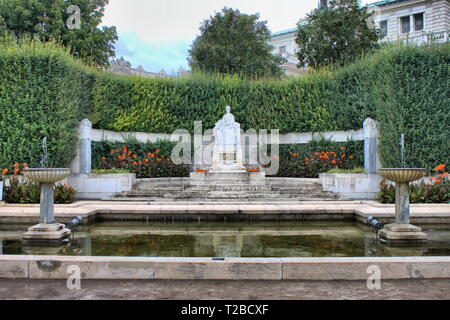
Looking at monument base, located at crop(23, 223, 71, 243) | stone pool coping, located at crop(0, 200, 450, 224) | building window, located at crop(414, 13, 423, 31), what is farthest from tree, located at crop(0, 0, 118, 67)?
building window, located at crop(414, 13, 423, 31)

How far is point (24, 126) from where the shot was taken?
41.1 feet

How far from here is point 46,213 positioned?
22.1ft

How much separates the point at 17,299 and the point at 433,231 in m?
7.52

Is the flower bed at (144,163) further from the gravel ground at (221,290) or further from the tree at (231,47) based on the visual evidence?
the tree at (231,47)

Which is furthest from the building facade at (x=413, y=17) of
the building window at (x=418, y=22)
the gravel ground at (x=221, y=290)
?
the gravel ground at (x=221, y=290)

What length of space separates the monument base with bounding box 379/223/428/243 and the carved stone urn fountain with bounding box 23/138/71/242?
19.4ft

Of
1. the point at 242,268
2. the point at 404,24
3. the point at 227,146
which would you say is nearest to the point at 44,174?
the point at 242,268

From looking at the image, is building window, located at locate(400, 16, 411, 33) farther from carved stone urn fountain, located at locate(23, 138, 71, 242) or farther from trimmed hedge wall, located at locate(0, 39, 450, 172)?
carved stone urn fountain, located at locate(23, 138, 71, 242)

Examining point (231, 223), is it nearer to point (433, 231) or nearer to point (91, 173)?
point (433, 231)

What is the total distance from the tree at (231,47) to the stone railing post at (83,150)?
13318 mm

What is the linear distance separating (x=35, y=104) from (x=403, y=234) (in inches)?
478

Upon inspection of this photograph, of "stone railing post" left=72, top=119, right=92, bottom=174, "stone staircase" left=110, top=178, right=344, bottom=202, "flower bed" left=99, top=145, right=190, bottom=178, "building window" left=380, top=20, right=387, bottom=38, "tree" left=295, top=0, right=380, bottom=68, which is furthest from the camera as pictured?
"building window" left=380, top=20, right=387, bottom=38

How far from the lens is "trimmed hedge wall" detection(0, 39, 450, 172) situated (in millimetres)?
12484
